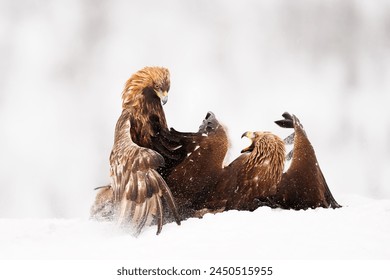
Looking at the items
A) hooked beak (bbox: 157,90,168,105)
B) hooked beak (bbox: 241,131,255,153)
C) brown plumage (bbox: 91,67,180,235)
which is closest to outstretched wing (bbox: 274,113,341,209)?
hooked beak (bbox: 241,131,255,153)

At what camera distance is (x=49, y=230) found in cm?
467

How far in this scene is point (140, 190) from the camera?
383cm

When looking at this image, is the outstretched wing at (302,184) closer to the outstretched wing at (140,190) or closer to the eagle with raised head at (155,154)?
the eagle with raised head at (155,154)

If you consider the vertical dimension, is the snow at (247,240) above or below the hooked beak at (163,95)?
below

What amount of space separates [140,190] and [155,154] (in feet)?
0.78

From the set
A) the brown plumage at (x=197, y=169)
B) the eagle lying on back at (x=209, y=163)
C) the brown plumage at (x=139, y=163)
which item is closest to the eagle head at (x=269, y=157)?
the eagle lying on back at (x=209, y=163)

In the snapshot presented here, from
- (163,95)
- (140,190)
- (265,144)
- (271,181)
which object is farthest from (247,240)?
(163,95)

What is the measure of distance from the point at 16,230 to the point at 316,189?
2.26m

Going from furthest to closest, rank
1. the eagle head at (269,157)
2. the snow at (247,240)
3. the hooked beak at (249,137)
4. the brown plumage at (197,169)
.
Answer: the hooked beak at (249,137) < the eagle head at (269,157) < the brown plumage at (197,169) < the snow at (247,240)

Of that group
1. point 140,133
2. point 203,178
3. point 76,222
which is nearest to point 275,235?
point 203,178

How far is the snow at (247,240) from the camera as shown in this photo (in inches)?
134

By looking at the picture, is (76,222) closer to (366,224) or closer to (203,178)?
(203,178)

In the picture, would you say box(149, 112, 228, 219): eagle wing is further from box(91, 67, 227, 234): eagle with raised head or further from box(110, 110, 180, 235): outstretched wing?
box(110, 110, 180, 235): outstretched wing

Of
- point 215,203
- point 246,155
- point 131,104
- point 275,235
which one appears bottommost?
point 275,235
